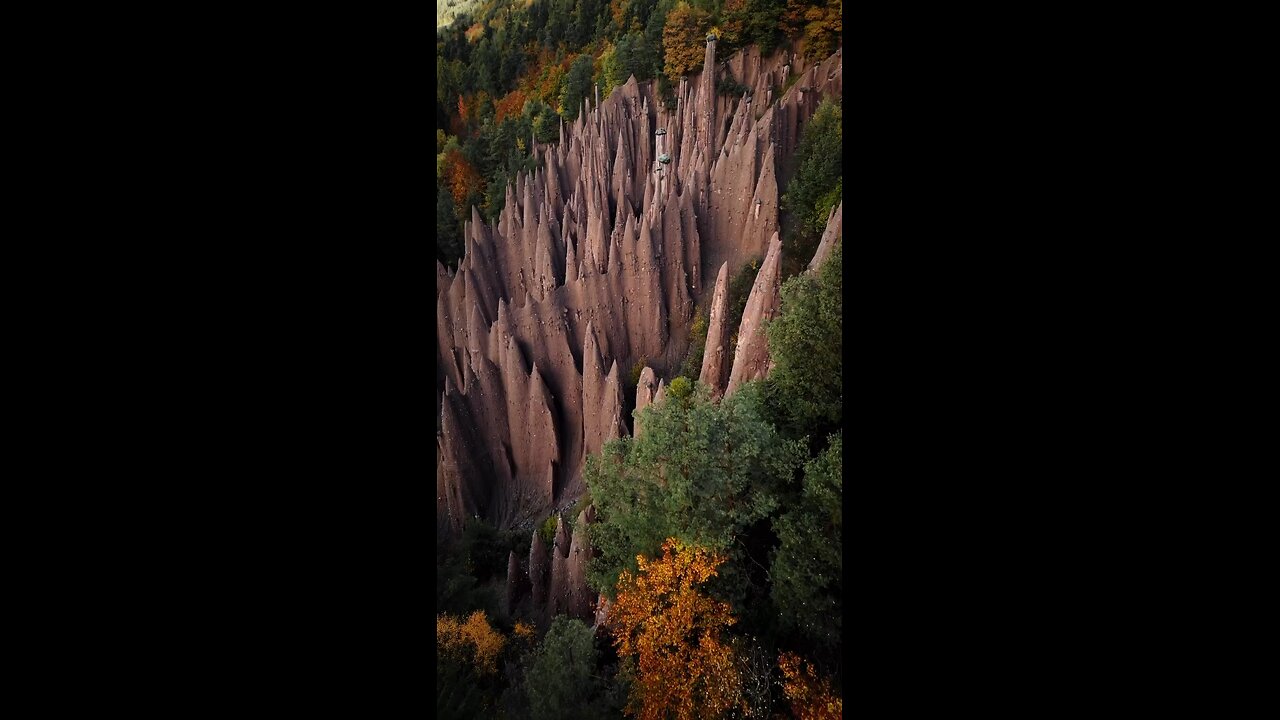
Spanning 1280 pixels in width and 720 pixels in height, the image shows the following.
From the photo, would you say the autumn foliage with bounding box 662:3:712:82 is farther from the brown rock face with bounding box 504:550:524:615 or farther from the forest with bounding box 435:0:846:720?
the brown rock face with bounding box 504:550:524:615

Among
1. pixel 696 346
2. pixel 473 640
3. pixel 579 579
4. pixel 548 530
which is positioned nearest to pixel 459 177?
pixel 696 346

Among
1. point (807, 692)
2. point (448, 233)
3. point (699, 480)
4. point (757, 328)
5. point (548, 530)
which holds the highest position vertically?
point (757, 328)

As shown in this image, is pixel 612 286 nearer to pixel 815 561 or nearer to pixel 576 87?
pixel 576 87

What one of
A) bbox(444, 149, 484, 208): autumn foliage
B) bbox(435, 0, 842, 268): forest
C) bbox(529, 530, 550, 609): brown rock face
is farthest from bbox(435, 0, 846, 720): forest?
bbox(444, 149, 484, 208): autumn foliage

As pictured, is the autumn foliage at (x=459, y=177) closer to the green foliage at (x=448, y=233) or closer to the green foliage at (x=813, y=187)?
the green foliage at (x=448, y=233)

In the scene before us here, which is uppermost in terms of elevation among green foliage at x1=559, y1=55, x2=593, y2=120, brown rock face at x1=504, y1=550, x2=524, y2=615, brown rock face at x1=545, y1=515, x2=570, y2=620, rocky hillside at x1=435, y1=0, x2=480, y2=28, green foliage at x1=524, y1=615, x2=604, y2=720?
rocky hillside at x1=435, y1=0, x2=480, y2=28

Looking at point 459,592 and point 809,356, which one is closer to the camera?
point 809,356
